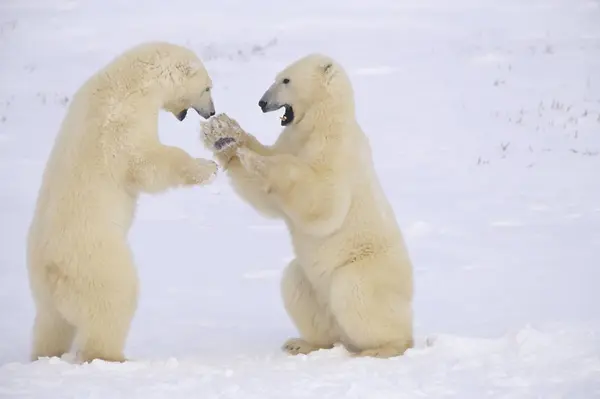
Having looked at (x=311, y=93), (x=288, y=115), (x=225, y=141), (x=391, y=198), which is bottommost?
(x=391, y=198)

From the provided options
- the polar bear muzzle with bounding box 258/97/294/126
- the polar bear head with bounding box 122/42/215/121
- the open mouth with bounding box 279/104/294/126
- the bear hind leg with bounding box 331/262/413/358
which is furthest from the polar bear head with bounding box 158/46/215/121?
the bear hind leg with bounding box 331/262/413/358

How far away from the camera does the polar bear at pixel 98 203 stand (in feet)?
17.7

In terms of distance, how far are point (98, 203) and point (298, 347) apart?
64.2 inches

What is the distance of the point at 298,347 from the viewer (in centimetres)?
632

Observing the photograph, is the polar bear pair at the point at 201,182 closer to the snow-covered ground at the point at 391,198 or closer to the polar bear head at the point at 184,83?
the polar bear head at the point at 184,83

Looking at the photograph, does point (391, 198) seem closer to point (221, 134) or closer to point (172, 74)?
point (221, 134)

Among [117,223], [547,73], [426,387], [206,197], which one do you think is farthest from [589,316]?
[547,73]

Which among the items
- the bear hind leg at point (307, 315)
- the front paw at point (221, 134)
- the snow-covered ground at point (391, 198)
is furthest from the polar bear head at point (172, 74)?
the snow-covered ground at point (391, 198)

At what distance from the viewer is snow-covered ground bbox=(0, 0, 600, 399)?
528 centimetres

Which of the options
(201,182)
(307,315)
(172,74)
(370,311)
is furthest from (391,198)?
(201,182)

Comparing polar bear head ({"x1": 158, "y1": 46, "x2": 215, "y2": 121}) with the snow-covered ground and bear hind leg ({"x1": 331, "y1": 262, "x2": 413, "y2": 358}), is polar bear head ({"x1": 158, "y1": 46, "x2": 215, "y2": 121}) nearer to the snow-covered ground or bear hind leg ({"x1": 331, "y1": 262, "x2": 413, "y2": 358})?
bear hind leg ({"x1": 331, "y1": 262, "x2": 413, "y2": 358})

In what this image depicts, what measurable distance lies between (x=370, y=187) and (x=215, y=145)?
992 mm

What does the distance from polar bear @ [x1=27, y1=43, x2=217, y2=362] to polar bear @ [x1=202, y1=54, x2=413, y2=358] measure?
18.9 inches

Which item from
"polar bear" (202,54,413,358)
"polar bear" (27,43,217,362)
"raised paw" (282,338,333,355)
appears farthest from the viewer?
"raised paw" (282,338,333,355)
